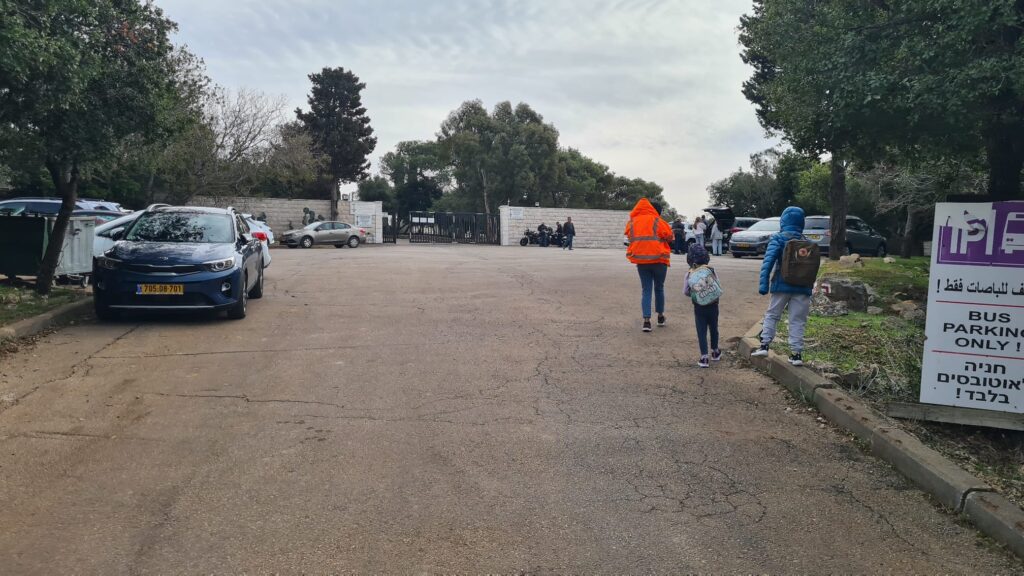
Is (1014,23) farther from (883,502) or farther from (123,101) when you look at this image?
(123,101)

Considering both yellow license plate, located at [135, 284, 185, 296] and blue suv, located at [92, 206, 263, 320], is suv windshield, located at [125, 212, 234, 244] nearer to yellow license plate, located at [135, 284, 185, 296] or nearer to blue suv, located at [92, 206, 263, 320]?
blue suv, located at [92, 206, 263, 320]

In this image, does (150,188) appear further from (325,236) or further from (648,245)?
(648,245)

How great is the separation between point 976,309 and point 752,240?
2115cm

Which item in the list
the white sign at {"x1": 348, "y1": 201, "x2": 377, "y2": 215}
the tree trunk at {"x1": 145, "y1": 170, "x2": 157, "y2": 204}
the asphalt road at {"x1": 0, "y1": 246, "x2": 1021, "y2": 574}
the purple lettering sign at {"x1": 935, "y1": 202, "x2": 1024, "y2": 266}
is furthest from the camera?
the white sign at {"x1": 348, "y1": 201, "x2": 377, "y2": 215}

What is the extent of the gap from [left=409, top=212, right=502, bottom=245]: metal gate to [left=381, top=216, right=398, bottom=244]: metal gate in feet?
5.12

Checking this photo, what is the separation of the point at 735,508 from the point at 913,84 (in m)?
5.87

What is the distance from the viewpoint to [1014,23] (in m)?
7.05

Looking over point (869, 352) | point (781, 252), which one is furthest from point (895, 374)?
point (781, 252)

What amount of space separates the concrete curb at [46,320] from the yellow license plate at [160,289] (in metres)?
1.17

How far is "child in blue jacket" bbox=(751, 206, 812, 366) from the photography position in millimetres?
7254

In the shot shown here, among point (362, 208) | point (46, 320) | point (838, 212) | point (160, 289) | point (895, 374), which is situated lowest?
point (895, 374)

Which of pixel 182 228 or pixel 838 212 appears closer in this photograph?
pixel 182 228

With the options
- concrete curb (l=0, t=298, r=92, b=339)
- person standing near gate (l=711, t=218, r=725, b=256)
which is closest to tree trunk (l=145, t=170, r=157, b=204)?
person standing near gate (l=711, t=218, r=725, b=256)

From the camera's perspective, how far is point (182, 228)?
10.6 meters
